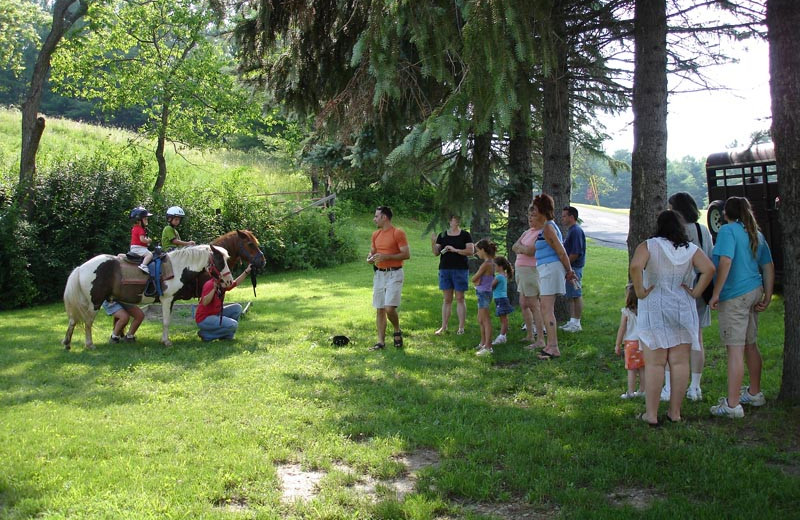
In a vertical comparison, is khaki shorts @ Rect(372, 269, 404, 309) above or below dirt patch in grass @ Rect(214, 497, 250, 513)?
above

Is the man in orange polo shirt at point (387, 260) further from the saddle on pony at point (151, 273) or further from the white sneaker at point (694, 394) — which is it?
the white sneaker at point (694, 394)

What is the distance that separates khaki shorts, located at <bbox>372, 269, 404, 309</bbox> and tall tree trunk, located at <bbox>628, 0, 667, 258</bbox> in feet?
10.5

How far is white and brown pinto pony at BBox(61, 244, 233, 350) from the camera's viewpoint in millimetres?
9430

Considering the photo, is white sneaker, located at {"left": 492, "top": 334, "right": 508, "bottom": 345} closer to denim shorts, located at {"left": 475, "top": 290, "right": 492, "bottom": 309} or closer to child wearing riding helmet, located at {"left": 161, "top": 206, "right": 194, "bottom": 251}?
denim shorts, located at {"left": 475, "top": 290, "right": 492, "bottom": 309}

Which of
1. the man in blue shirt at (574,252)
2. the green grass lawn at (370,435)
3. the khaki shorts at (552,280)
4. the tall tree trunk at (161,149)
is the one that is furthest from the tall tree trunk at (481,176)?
the tall tree trunk at (161,149)

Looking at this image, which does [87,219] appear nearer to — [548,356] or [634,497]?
[548,356]

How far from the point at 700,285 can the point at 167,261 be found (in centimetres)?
753

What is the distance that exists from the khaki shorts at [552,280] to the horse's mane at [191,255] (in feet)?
15.8

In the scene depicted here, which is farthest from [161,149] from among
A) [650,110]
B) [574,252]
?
[650,110]

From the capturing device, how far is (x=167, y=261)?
9.94 m

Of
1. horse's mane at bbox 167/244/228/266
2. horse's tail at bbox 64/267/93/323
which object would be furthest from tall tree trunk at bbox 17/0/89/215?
horse's mane at bbox 167/244/228/266

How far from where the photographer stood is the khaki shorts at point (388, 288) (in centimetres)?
893

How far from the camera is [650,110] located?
7254 mm

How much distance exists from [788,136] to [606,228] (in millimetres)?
32656
